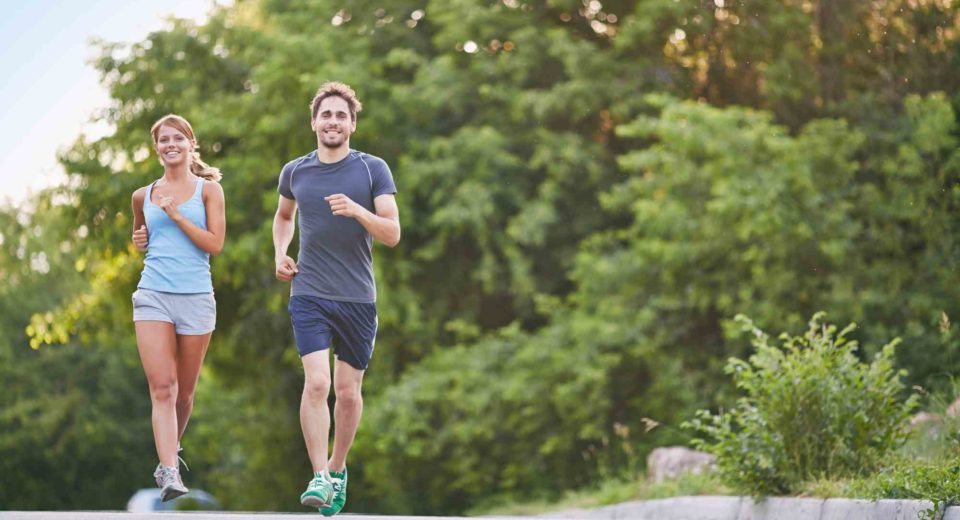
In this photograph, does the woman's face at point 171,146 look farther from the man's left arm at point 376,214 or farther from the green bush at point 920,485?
the green bush at point 920,485

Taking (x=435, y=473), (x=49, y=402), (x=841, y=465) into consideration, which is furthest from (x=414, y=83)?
(x=49, y=402)

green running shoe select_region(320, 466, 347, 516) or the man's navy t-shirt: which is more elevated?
the man's navy t-shirt

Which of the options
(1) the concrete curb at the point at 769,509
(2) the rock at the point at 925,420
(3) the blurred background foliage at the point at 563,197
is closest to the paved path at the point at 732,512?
(1) the concrete curb at the point at 769,509

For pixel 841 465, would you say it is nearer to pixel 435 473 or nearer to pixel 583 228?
pixel 583 228

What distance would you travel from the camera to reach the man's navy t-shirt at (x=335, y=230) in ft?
24.2

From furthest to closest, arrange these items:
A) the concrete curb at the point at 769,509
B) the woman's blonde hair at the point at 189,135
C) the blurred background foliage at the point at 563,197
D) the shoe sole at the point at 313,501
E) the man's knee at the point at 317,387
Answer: the blurred background foliage at the point at 563,197, the woman's blonde hair at the point at 189,135, the man's knee at the point at 317,387, the concrete curb at the point at 769,509, the shoe sole at the point at 313,501

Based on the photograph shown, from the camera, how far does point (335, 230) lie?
7375 mm

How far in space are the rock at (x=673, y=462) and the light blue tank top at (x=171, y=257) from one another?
706 cm

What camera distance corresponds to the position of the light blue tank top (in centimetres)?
737

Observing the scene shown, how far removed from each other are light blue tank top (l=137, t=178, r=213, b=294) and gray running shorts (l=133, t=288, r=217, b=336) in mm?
33

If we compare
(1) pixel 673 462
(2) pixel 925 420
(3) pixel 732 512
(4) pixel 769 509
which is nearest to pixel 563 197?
(1) pixel 673 462

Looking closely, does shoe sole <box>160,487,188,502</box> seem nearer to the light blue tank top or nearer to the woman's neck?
the light blue tank top

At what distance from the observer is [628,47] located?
21.6 meters

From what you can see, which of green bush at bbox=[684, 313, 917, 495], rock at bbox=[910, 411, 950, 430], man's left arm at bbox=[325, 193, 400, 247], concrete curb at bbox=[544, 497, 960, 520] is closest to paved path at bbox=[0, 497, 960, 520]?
concrete curb at bbox=[544, 497, 960, 520]
